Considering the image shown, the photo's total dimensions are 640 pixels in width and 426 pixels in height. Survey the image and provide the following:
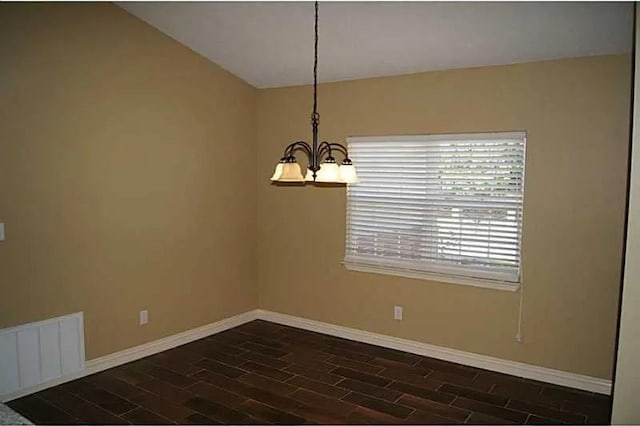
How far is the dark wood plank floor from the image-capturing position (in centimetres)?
335

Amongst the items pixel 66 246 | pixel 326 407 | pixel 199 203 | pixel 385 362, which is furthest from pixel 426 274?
pixel 66 246

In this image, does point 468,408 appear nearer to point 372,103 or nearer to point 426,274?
point 426,274

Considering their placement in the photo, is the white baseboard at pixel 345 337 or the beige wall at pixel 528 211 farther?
the white baseboard at pixel 345 337

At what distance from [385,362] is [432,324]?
0.54 metres

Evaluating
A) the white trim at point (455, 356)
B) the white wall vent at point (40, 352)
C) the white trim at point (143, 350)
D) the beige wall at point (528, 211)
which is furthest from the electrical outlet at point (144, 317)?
the beige wall at point (528, 211)

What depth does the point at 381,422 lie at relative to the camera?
3.29 m

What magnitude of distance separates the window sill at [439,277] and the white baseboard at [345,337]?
0.59 m

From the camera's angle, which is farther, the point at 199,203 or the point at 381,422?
the point at 199,203

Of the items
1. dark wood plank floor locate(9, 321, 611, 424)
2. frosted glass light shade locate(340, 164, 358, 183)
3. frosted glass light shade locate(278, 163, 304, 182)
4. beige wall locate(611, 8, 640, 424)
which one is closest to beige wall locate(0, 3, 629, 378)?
dark wood plank floor locate(9, 321, 611, 424)

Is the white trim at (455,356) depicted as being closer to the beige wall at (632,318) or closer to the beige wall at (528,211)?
the beige wall at (528,211)

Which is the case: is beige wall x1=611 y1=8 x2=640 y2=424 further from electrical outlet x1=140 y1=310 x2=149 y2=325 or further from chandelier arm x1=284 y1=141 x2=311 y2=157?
electrical outlet x1=140 y1=310 x2=149 y2=325

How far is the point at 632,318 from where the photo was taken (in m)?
2.73

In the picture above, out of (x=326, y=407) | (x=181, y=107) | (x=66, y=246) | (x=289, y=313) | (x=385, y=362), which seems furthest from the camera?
(x=289, y=313)

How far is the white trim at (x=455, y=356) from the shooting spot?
382 cm
